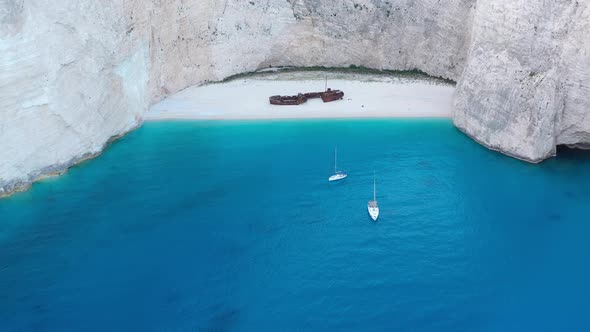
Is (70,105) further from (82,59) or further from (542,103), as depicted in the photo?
(542,103)

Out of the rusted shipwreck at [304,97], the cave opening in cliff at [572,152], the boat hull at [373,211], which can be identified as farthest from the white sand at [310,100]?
the boat hull at [373,211]

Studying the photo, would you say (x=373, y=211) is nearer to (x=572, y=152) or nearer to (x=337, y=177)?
(x=337, y=177)

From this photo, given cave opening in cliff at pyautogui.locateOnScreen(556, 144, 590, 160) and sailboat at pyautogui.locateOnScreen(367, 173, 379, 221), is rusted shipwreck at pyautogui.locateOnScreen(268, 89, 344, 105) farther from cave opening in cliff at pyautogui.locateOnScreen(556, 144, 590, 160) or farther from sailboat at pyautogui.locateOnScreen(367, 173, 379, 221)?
cave opening in cliff at pyautogui.locateOnScreen(556, 144, 590, 160)

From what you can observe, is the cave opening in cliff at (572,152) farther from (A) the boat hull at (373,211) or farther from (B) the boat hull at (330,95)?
(B) the boat hull at (330,95)

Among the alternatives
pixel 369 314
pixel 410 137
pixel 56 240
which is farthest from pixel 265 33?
pixel 369 314

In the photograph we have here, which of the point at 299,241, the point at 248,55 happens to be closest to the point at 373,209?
the point at 299,241
